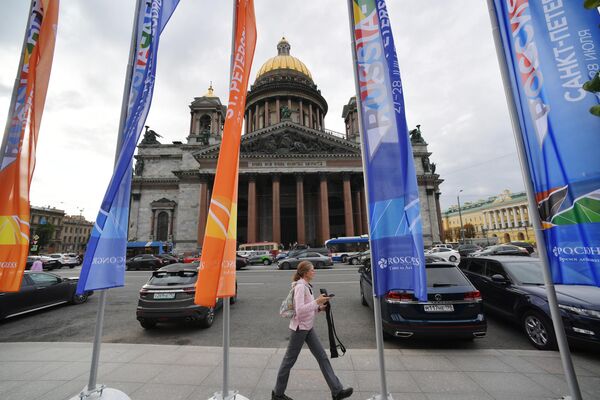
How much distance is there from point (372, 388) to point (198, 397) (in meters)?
2.32

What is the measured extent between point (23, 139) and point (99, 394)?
3.82 m

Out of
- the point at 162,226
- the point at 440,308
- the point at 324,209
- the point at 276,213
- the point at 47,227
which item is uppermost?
the point at 47,227

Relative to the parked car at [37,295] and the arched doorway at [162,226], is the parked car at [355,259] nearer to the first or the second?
the parked car at [37,295]

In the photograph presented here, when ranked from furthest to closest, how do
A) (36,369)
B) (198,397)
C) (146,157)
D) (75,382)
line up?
(146,157), (36,369), (75,382), (198,397)

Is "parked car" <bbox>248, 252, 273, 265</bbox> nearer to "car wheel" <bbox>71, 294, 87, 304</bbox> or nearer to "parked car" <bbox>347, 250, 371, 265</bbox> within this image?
"parked car" <bbox>347, 250, 371, 265</bbox>

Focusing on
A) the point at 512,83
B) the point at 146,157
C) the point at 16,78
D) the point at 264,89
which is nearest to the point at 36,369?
the point at 16,78

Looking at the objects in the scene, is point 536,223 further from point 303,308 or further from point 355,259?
point 355,259

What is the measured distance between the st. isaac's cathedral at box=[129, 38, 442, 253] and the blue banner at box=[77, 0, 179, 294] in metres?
32.5

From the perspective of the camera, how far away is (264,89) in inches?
2168

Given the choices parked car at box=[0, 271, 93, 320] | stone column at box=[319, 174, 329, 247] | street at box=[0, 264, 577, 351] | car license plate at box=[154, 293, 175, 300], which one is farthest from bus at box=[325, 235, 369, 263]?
car license plate at box=[154, 293, 175, 300]

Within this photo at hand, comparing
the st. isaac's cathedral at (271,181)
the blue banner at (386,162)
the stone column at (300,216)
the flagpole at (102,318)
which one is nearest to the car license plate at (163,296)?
the flagpole at (102,318)

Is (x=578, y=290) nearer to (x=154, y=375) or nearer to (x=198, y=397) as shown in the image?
(x=198, y=397)

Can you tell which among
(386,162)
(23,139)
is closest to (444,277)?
(386,162)

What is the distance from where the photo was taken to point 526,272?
641 cm
